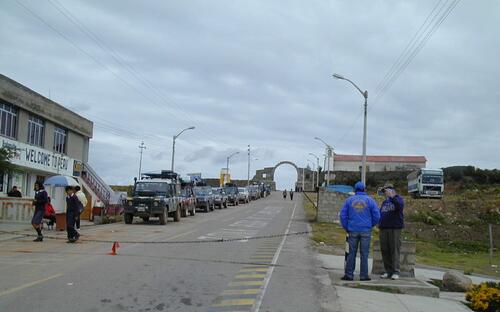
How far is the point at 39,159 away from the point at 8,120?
156 inches

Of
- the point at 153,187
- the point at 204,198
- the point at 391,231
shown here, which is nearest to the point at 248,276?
the point at 391,231

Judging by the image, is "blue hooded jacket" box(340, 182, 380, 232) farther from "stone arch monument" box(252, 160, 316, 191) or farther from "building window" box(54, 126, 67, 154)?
"stone arch monument" box(252, 160, 316, 191)

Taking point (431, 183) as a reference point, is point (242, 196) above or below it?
below

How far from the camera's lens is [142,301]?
330 inches

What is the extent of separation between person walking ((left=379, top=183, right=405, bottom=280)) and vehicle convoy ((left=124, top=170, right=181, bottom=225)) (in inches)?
712

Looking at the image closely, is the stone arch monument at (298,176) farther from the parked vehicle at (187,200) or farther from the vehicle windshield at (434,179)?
the parked vehicle at (187,200)

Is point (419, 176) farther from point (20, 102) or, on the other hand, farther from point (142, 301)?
point (142, 301)

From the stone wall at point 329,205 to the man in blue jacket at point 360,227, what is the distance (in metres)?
22.8

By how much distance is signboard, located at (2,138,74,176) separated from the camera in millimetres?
32969

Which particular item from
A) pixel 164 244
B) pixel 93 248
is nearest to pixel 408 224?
pixel 164 244

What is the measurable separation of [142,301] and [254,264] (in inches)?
212

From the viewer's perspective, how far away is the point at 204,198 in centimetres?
4450

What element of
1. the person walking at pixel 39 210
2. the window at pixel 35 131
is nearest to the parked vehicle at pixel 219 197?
the window at pixel 35 131

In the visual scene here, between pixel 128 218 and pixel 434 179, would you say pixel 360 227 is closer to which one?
pixel 128 218
